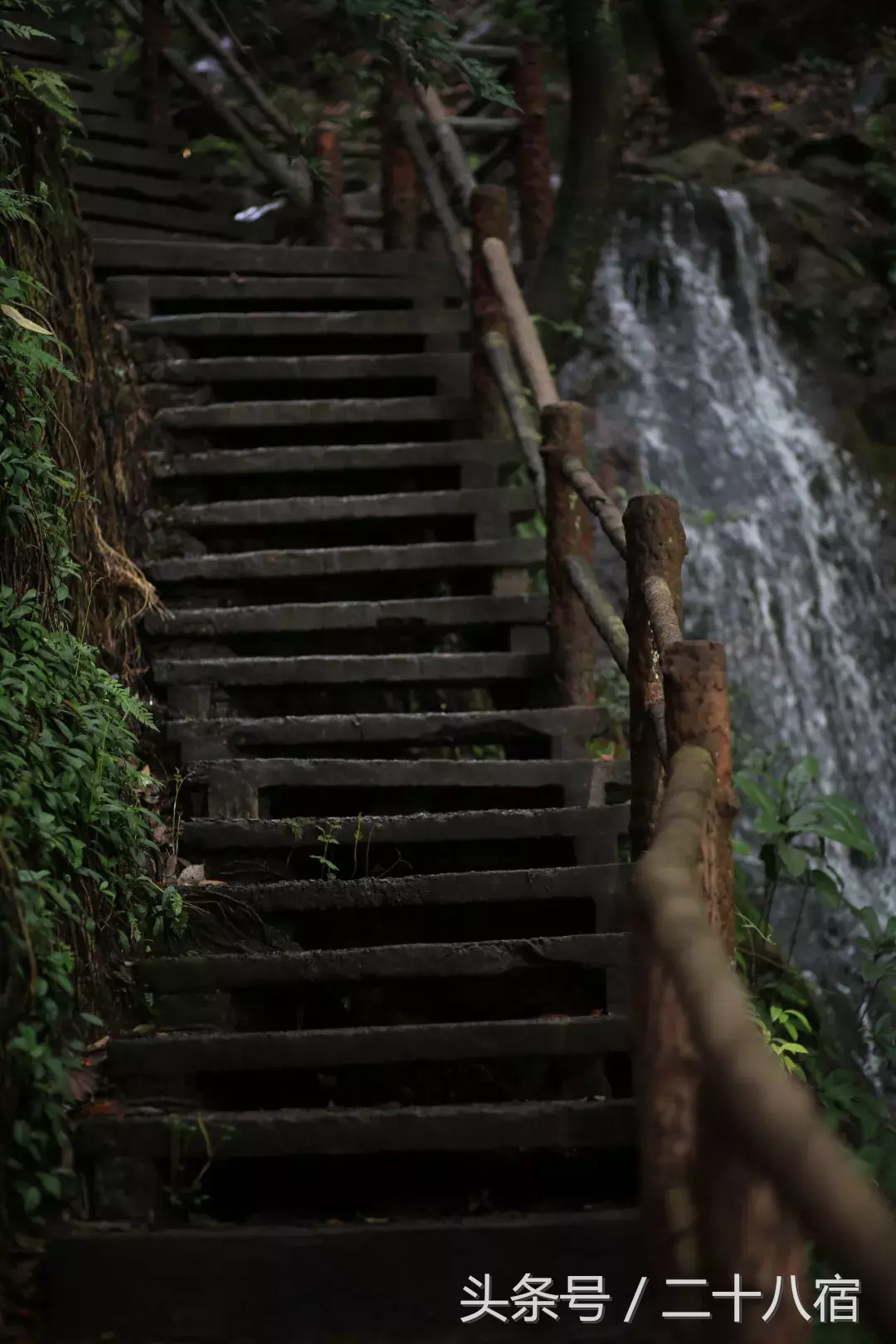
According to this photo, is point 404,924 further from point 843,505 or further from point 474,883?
point 843,505

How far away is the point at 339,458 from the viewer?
219 inches

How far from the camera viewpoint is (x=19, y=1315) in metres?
2.89

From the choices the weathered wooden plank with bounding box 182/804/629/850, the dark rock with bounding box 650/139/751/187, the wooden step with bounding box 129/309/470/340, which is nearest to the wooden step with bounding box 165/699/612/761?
the weathered wooden plank with bounding box 182/804/629/850

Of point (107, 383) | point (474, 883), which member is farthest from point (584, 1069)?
point (107, 383)

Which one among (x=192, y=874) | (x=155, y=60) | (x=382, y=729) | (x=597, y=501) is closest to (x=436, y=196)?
(x=155, y=60)

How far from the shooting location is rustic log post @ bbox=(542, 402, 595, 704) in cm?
477

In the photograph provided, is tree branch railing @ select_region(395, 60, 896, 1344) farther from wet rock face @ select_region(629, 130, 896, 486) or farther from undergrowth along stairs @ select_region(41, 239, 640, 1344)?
wet rock face @ select_region(629, 130, 896, 486)

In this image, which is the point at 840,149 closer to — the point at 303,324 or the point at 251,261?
the point at 251,261

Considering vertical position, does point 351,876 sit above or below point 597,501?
below

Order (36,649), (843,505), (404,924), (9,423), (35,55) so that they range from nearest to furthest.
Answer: (36,649) → (9,423) → (404,924) → (35,55) → (843,505)

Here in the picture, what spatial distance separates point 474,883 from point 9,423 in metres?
1.90

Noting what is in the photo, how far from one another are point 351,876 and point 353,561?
1.41 m

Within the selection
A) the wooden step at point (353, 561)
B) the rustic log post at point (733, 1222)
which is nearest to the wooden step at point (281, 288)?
the wooden step at point (353, 561)

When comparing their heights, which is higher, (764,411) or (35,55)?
(35,55)
